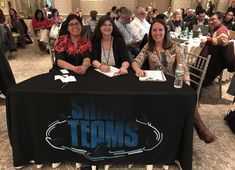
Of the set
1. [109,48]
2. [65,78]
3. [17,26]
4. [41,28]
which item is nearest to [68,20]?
[109,48]

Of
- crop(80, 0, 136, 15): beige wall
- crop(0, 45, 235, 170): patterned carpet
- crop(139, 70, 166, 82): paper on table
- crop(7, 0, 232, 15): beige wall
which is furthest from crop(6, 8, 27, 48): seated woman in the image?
crop(139, 70, 166, 82): paper on table

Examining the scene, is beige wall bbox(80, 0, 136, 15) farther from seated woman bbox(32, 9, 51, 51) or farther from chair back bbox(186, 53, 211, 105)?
chair back bbox(186, 53, 211, 105)

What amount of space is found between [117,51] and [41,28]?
405cm

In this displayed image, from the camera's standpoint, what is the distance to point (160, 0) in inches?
366

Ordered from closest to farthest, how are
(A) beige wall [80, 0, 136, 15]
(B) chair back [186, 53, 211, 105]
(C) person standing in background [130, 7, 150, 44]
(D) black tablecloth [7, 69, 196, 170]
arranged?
1. (D) black tablecloth [7, 69, 196, 170]
2. (B) chair back [186, 53, 211, 105]
3. (C) person standing in background [130, 7, 150, 44]
4. (A) beige wall [80, 0, 136, 15]

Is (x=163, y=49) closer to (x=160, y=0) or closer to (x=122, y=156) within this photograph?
(x=122, y=156)

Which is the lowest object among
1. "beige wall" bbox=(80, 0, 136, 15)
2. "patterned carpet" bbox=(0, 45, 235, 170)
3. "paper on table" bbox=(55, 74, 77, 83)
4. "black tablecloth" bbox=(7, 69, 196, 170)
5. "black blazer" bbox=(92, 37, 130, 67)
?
"patterned carpet" bbox=(0, 45, 235, 170)

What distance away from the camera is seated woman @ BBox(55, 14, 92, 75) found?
2.45 metres

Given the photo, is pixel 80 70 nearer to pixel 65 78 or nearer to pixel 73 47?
pixel 65 78

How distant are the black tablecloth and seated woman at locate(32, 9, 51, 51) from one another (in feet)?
13.4

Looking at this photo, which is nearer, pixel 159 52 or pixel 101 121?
pixel 101 121

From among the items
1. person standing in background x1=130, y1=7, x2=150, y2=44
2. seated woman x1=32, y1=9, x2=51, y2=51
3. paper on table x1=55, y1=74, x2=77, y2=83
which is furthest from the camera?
seated woman x1=32, y1=9, x2=51, y2=51

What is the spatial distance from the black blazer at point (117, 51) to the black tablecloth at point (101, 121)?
0.57 metres

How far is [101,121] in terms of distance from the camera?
186 centimetres
